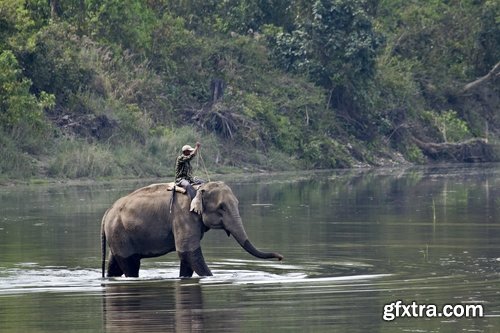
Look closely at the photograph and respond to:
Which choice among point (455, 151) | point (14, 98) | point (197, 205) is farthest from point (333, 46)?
point (197, 205)

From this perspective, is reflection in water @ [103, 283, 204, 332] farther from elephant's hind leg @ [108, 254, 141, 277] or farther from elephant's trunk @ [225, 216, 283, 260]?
elephant's hind leg @ [108, 254, 141, 277]

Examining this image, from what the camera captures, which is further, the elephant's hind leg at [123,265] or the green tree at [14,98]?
the green tree at [14,98]

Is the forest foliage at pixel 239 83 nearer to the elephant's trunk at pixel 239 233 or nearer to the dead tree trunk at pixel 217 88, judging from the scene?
the dead tree trunk at pixel 217 88

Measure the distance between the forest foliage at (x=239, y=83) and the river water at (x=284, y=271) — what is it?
8.37m

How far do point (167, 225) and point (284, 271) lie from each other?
5.26 ft

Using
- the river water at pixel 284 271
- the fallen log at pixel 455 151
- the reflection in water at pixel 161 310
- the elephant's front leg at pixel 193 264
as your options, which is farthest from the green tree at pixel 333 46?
the reflection in water at pixel 161 310

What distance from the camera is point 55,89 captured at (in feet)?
149

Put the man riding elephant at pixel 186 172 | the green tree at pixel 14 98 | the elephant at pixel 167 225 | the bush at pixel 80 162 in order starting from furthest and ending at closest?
the bush at pixel 80 162 → the green tree at pixel 14 98 → the man riding elephant at pixel 186 172 → the elephant at pixel 167 225

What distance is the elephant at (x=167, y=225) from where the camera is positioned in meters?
18.8

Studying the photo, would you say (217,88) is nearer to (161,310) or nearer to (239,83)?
(239,83)

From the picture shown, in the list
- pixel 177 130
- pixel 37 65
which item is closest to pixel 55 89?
pixel 37 65

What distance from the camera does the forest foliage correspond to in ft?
143

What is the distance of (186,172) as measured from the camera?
19469 mm

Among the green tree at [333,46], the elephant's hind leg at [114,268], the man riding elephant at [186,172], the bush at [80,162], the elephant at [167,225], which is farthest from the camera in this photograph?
the green tree at [333,46]
